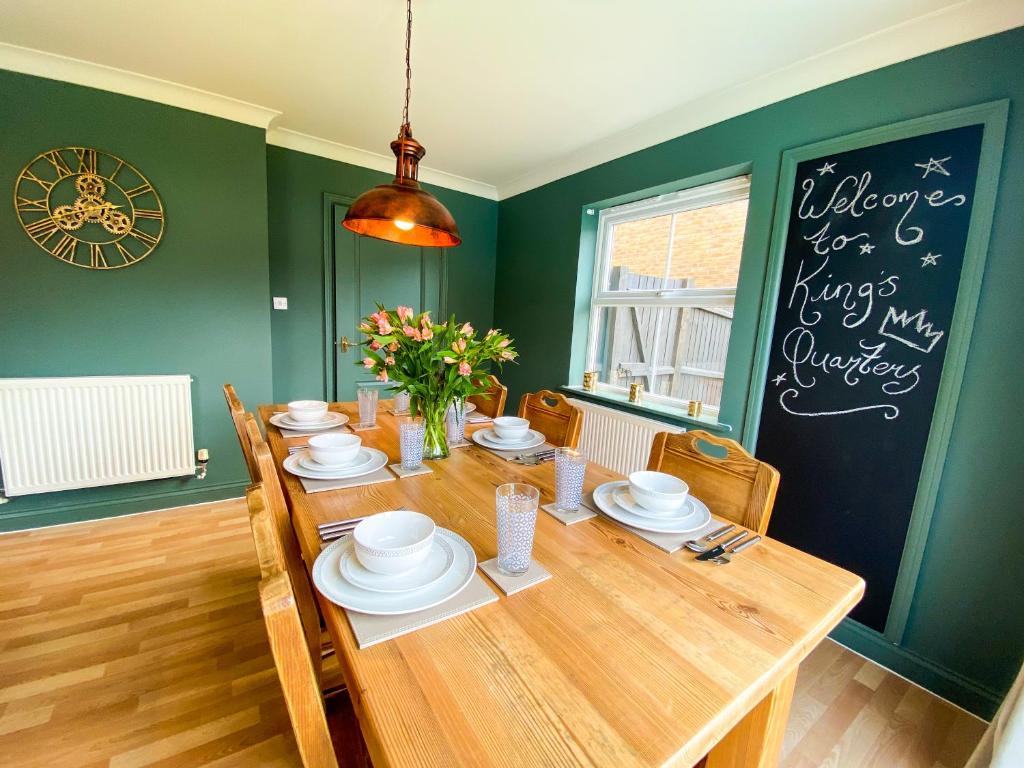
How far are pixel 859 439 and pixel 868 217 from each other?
868 millimetres

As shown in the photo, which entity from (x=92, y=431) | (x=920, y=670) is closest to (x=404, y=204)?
(x=92, y=431)

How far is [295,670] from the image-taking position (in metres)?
0.50

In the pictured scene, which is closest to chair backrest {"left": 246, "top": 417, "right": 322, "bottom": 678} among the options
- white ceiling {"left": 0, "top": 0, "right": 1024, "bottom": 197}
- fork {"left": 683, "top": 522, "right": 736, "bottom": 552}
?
fork {"left": 683, "top": 522, "right": 736, "bottom": 552}

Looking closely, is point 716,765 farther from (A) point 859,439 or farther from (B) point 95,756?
(B) point 95,756

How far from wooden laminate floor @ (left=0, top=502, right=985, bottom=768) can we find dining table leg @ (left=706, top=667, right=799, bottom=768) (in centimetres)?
57

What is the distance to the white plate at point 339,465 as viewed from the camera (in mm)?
1232

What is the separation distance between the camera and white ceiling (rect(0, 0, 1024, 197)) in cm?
150

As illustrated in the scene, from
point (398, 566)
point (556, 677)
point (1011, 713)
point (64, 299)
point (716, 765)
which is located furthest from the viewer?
point (64, 299)

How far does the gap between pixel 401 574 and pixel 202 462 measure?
2558 millimetres

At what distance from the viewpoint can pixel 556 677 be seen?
562 mm

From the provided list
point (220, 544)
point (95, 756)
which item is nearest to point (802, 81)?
point (95, 756)

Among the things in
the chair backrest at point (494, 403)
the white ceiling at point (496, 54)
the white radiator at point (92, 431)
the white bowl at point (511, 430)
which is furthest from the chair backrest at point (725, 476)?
the white radiator at point (92, 431)

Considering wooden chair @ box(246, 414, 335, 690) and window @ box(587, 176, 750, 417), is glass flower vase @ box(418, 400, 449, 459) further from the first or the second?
window @ box(587, 176, 750, 417)

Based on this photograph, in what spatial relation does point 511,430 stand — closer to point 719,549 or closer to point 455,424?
point 455,424
